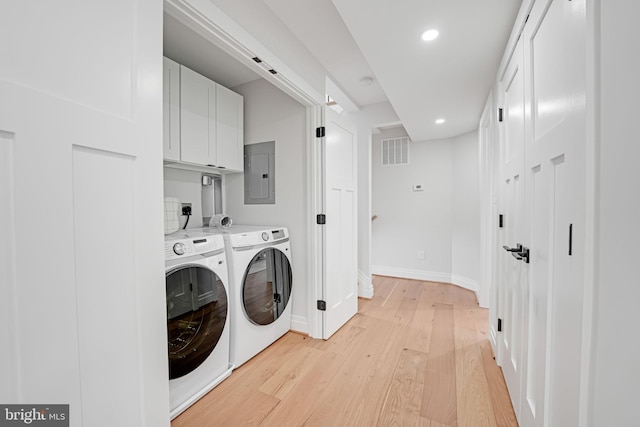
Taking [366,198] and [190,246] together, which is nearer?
[190,246]

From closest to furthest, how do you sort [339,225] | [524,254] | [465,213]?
[524,254], [339,225], [465,213]

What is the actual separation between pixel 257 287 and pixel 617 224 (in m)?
1.86

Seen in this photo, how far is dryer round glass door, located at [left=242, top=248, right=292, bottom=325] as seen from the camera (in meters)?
1.85

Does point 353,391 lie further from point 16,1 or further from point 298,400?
point 16,1

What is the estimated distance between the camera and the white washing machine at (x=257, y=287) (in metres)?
1.76

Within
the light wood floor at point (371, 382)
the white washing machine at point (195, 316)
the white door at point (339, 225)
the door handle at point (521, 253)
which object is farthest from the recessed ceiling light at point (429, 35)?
the light wood floor at point (371, 382)

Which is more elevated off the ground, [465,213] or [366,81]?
[366,81]

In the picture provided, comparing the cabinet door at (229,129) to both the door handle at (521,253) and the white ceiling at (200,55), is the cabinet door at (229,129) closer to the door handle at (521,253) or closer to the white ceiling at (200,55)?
the white ceiling at (200,55)

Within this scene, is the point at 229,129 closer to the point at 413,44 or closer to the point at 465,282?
the point at 413,44

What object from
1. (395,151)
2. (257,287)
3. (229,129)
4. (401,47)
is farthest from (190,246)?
(395,151)

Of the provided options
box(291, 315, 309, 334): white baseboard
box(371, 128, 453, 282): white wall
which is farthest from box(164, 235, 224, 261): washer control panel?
box(371, 128, 453, 282): white wall

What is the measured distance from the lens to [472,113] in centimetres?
269

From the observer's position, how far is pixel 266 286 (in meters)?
2.01

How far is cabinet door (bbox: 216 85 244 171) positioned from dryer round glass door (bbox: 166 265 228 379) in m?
1.07
